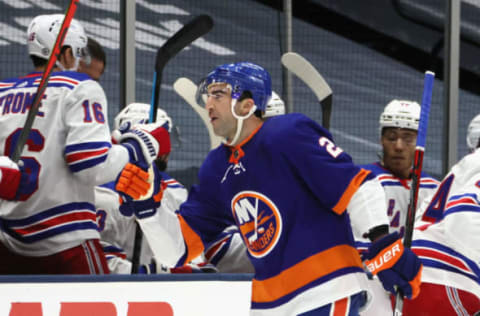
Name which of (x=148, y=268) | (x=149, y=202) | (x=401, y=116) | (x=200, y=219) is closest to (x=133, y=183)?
(x=149, y=202)

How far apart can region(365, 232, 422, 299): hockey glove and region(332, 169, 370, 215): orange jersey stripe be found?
107 millimetres

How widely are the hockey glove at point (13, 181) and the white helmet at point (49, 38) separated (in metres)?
0.42

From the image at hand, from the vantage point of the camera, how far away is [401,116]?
12.8 ft

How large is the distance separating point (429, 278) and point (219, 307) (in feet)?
2.04

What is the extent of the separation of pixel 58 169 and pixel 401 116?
1.75 m

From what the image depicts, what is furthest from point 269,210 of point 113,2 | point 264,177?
point 113,2

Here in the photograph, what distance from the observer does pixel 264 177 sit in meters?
2.06

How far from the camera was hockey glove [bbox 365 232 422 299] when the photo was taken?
1.94 metres

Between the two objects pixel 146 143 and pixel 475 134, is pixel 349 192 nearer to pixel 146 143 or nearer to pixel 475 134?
pixel 146 143

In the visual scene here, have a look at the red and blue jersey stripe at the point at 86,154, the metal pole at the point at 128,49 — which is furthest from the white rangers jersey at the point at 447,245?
the metal pole at the point at 128,49

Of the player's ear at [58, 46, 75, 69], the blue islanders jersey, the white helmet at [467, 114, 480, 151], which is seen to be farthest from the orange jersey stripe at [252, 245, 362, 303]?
the player's ear at [58, 46, 75, 69]

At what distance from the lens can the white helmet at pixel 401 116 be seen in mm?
3881

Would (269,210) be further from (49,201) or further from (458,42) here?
(458,42)

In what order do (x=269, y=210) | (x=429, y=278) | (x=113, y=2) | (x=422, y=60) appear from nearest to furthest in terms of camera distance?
(x=269, y=210) < (x=429, y=278) < (x=113, y=2) < (x=422, y=60)
